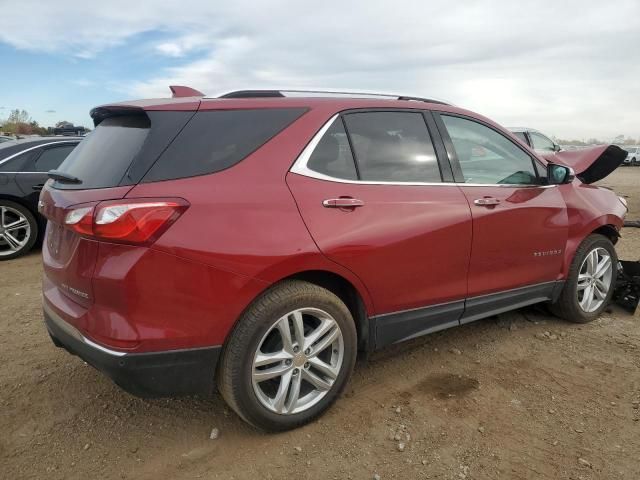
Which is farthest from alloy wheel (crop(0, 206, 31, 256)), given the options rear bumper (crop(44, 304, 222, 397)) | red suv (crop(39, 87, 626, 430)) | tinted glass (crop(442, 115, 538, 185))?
tinted glass (crop(442, 115, 538, 185))

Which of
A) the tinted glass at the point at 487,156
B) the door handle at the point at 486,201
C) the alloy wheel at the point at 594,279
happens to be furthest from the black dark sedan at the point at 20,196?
the alloy wheel at the point at 594,279

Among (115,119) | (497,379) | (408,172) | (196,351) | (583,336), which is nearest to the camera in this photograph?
(196,351)

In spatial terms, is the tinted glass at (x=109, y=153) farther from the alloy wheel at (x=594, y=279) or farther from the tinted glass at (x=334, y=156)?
the alloy wheel at (x=594, y=279)

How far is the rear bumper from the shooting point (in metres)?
2.27

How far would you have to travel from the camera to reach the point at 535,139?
13078 mm

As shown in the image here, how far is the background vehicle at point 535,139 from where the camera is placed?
12.7 metres

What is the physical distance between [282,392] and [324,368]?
0.26 m

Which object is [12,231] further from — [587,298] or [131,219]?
[587,298]

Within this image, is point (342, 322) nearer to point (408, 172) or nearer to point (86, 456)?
point (408, 172)

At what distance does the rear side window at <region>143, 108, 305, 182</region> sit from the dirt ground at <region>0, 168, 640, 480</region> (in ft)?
4.63

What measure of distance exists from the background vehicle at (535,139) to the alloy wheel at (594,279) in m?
8.78

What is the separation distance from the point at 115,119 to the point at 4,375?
1915 mm

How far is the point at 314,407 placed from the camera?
9.16ft

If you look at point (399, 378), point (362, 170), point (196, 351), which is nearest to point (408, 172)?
point (362, 170)
